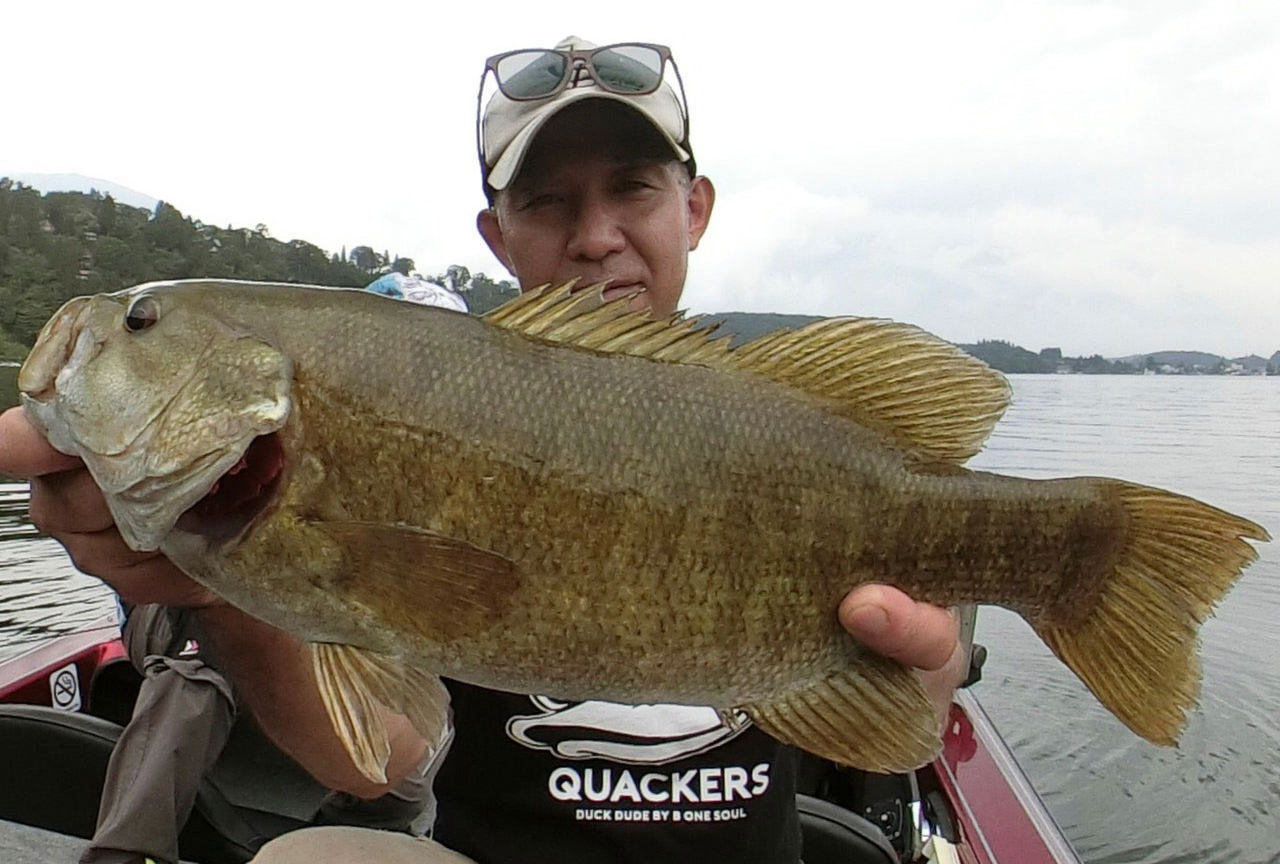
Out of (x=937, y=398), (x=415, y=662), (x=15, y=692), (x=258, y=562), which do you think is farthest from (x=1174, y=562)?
(x=15, y=692)

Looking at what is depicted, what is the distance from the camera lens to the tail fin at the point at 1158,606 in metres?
1.91

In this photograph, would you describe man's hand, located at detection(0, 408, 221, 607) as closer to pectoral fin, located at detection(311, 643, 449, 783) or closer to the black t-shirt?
pectoral fin, located at detection(311, 643, 449, 783)

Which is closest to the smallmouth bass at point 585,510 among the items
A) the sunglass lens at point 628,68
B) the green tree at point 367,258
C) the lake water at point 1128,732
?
the sunglass lens at point 628,68

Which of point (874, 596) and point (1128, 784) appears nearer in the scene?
point (874, 596)

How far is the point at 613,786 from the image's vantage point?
262 centimetres

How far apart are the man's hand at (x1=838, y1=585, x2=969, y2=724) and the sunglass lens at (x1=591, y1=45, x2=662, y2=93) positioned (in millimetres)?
1972

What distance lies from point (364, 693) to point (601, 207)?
5.83 ft

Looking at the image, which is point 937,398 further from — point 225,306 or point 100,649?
point 100,649

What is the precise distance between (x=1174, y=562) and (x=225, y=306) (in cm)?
190

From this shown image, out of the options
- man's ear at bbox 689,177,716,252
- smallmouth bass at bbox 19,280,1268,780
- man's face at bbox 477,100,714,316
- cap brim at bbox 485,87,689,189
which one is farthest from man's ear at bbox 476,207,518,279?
smallmouth bass at bbox 19,280,1268,780

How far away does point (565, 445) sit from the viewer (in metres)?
1.79

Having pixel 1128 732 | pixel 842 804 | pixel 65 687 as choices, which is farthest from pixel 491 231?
pixel 1128 732

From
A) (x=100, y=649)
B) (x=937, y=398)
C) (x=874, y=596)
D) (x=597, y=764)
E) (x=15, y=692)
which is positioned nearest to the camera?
(x=874, y=596)

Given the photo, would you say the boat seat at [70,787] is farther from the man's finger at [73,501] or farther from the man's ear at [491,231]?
the man's finger at [73,501]
